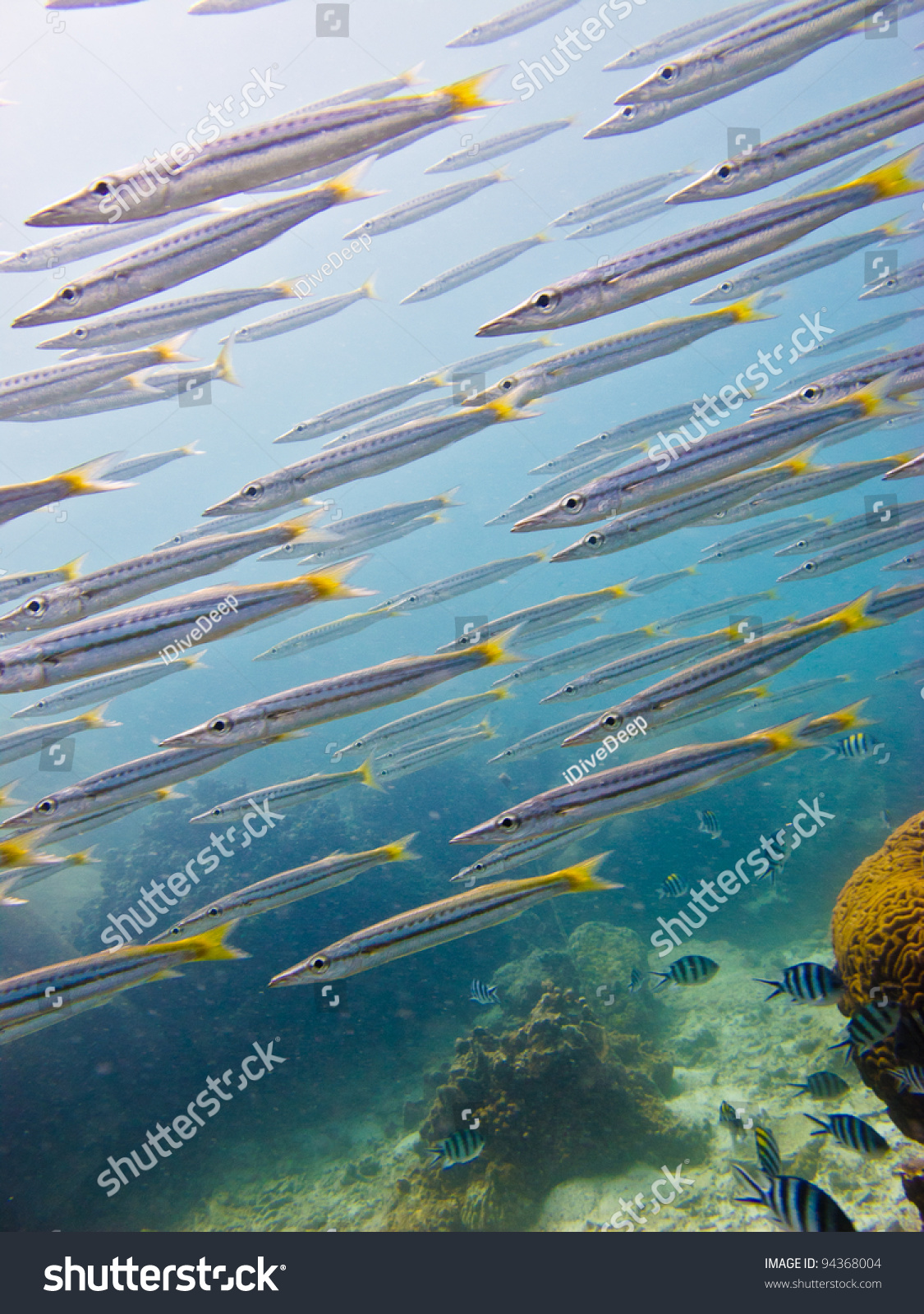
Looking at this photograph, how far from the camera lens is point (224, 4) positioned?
5555mm

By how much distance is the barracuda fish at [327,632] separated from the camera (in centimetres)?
648

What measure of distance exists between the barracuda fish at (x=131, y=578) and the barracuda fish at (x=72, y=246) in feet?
10.5

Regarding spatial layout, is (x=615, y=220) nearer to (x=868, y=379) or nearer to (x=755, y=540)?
(x=755, y=540)

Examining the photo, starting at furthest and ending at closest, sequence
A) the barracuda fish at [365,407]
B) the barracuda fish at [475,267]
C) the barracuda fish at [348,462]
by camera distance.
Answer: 1. the barracuda fish at [475,267]
2. the barracuda fish at [365,407]
3. the barracuda fish at [348,462]

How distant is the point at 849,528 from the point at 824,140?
380 centimetres

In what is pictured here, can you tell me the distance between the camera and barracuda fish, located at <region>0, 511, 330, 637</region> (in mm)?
3338

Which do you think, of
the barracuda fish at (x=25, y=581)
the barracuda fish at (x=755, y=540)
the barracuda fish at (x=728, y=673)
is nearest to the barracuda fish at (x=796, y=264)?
the barracuda fish at (x=755, y=540)

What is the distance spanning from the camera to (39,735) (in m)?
5.08

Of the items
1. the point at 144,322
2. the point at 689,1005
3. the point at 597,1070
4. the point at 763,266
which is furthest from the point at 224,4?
the point at 689,1005

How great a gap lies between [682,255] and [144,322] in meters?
3.41

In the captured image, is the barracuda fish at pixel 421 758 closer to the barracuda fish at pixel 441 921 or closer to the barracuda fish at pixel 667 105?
the barracuda fish at pixel 441 921

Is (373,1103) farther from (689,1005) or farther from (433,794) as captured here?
(433,794)
